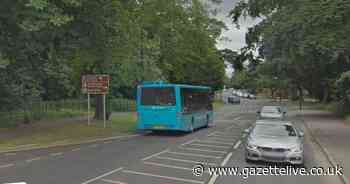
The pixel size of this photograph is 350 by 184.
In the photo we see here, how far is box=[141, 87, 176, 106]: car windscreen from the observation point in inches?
1127

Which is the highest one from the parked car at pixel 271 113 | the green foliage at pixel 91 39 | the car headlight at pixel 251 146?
the green foliage at pixel 91 39

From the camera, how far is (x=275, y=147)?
1628cm

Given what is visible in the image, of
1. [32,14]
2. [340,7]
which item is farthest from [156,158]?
[340,7]

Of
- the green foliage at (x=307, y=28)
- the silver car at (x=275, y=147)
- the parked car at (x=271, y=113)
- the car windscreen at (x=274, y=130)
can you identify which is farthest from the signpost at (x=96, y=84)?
the silver car at (x=275, y=147)

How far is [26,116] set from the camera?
3506 cm

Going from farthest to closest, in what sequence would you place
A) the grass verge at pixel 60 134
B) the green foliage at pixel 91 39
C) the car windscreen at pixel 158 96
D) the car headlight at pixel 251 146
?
the car windscreen at pixel 158 96, the grass verge at pixel 60 134, the green foliage at pixel 91 39, the car headlight at pixel 251 146

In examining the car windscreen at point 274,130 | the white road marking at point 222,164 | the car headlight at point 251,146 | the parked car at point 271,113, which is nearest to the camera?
the white road marking at point 222,164

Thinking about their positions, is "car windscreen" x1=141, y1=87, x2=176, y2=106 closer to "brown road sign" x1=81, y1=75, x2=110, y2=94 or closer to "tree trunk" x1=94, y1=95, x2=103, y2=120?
"brown road sign" x1=81, y1=75, x2=110, y2=94

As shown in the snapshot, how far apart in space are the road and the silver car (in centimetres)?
47

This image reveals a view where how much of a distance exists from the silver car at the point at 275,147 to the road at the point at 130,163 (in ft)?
1.54

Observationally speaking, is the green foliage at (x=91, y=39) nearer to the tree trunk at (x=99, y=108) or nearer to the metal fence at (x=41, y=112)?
the metal fence at (x=41, y=112)

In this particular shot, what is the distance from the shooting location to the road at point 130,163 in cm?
1309

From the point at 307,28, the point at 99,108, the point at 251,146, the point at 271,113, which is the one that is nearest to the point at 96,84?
the point at 99,108

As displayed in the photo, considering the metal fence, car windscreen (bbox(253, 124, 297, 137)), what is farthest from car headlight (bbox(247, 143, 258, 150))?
the metal fence
